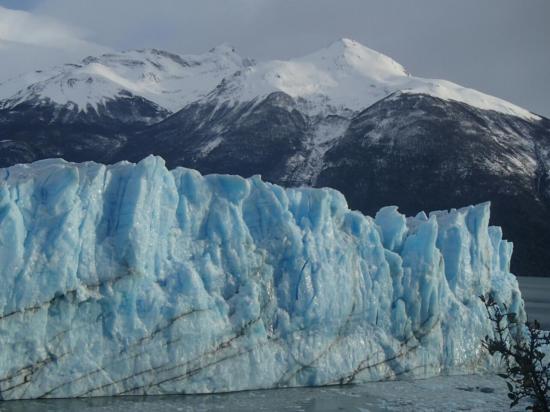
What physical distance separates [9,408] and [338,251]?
29.7 ft

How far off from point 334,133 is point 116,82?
64.6 meters

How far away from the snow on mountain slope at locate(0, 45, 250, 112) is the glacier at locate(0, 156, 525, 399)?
408 feet

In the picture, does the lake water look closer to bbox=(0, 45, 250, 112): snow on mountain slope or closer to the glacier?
the glacier

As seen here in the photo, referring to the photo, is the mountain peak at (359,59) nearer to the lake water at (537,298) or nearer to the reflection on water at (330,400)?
the lake water at (537,298)

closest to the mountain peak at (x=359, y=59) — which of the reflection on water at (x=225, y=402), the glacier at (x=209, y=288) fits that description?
the glacier at (x=209, y=288)

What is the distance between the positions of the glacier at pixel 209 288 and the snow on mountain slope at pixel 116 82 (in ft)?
408

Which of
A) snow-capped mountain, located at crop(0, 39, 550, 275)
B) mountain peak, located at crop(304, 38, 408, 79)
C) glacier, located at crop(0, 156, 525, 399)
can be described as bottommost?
glacier, located at crop(0, 156, 525, 399)

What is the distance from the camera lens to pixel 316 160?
10788 centimetres

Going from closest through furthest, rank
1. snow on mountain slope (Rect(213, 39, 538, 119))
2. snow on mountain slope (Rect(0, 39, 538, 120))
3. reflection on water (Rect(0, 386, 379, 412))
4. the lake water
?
reflection on water (Rect(0, 386, 379, 412))
the lake water
snow on mountain slope (Rect(213, 39, 538, 119))
snow on mountain slope (Rect(0, 39, 538, 120))

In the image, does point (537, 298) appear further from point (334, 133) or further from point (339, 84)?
point (339, 84)

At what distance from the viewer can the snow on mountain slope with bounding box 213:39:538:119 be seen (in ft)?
395

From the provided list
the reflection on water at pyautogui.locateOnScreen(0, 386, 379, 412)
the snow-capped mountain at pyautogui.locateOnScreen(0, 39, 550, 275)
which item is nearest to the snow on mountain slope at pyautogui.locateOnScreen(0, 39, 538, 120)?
the snow-capped mountain at pyautogui.locateOnScreen(0, 39, 550, 275)

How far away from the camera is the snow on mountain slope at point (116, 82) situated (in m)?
145

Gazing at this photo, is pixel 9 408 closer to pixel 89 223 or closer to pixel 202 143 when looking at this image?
pixel 89 223
